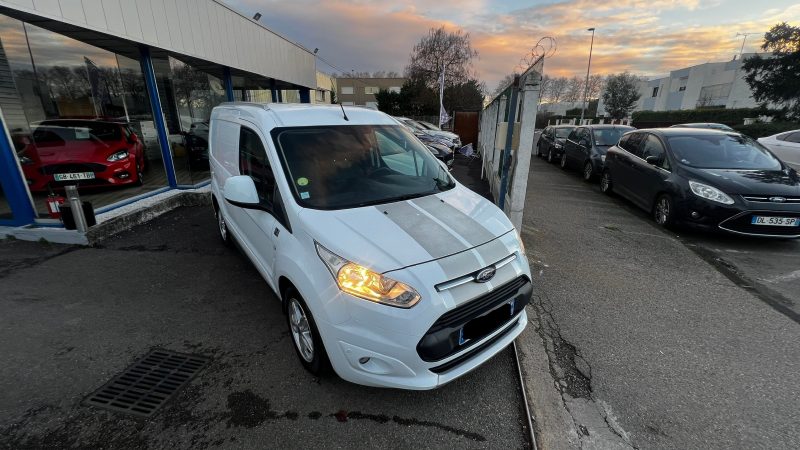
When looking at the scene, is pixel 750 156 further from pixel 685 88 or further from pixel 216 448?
pixel 685 88

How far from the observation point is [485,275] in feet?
7.48

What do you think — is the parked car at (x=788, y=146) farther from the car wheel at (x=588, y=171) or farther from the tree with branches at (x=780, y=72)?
the tree with branches at (x=780, y=72)

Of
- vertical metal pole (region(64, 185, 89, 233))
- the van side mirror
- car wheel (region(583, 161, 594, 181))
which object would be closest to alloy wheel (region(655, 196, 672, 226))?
car wheel (region(583, 161, 594, 181))

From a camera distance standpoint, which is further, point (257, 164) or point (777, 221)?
point (777, 221)

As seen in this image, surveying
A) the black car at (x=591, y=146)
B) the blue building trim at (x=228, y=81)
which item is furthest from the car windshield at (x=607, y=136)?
the blue building trim at (x=228, y=81)

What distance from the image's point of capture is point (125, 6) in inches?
233

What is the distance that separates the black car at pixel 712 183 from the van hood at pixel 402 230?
14.2ft

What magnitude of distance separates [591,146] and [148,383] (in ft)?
38.1

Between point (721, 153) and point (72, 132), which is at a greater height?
point (72, 132)

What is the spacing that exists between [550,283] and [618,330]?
0.95m

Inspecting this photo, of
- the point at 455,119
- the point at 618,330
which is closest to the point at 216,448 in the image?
the point at 618,330

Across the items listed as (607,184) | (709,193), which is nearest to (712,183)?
(709,193)

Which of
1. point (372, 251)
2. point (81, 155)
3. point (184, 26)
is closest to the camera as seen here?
point (372, 251)

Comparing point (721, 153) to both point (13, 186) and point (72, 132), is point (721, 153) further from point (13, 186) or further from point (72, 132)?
point (72, 132)
